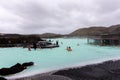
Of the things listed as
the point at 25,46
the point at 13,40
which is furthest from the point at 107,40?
the point at 13,40

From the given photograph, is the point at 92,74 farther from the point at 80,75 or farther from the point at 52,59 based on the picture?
the point at 52,59

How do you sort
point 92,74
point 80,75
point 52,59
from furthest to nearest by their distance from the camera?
point 52,59 < point 92,74 < point 80,75

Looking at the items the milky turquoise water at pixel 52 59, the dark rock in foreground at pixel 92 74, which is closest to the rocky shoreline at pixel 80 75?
the dark rock in foreground at pixel 92 74

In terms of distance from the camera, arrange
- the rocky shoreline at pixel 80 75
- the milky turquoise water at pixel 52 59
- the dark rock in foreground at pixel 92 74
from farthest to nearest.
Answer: the milky turquoise water at pixel 52 59 < the dark rock in foreground at pixel 92 74 < the rocky shoreline at pixel 80 75

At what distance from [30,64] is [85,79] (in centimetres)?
1235

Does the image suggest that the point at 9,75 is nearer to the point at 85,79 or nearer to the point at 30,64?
the point at 30,64

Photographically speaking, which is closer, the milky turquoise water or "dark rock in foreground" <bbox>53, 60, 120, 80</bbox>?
"dark rock in foreground" <bbox>53, 60, 120, 80</bbox>

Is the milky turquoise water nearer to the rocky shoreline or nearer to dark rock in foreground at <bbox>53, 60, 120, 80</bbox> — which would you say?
the rocky shoreline

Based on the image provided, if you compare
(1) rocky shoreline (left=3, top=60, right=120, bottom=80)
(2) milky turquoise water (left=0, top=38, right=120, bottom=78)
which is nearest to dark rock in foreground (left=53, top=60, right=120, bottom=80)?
(1) rocky shoreline (left=3, top=60, right=120, bottom=80)

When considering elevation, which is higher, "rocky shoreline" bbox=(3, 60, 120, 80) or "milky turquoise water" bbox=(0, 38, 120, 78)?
"rocky shoreline" bbox=(3, 60, 120, 80)

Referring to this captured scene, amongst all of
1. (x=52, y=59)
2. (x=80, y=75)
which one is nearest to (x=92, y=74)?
(x=80, y=75)

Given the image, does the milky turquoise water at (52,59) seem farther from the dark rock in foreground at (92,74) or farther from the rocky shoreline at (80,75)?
the dark rock in foreground at (92,74)

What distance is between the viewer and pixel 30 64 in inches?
997

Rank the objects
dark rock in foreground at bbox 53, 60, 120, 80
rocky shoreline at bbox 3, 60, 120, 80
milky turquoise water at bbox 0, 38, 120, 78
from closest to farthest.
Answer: rocky shoreline at bbox 3, 60, 120, 80 → dark rock in foreground at bbox 53, 60, 120, 80 → milky turquoise water at bbox 0, 38, 120, 78
